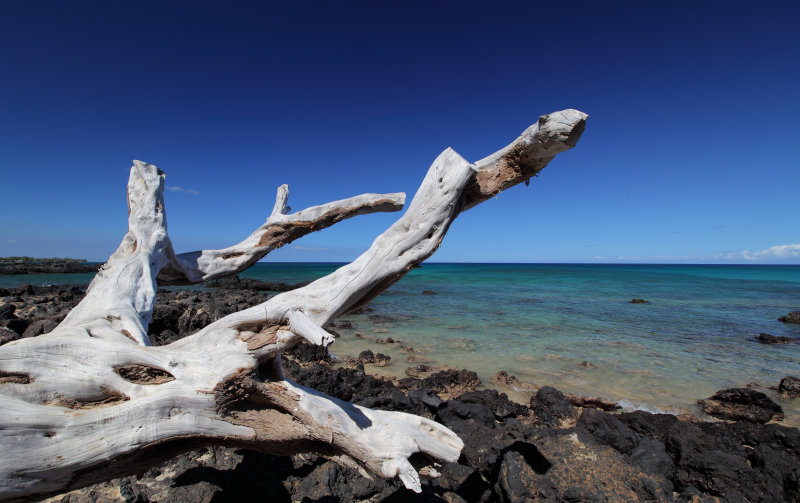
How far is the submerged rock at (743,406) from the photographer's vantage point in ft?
18.9

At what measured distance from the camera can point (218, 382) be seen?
7.20ft

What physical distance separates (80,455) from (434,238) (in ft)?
7.73

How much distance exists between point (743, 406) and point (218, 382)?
312 inches

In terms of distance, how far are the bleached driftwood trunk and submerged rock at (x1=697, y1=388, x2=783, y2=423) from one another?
5.97 m

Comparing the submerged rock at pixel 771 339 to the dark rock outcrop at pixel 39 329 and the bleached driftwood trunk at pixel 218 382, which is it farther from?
the dark rock outcrop at pixel 39 329

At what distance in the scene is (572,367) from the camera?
332 inches

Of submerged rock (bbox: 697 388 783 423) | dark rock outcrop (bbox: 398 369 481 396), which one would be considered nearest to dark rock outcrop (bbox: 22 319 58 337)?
dark rock outcrop (bbox: 398 369 481 396)

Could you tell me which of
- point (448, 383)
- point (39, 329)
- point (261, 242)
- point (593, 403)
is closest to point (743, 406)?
point (593, 403)

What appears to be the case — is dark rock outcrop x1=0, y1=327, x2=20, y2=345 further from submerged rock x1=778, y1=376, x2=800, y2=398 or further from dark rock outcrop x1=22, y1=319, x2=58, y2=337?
submerged rock x1=778, y1=376, x2=800, y2=398

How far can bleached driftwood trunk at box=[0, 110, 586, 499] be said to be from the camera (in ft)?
6.27

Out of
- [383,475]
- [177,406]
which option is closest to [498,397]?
[383,475]

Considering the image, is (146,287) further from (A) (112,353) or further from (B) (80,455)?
(B) (80,455)

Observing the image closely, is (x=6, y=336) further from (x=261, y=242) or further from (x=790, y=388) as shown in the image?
(x=790, y=388)

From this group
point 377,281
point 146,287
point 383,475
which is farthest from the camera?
point 146,287
